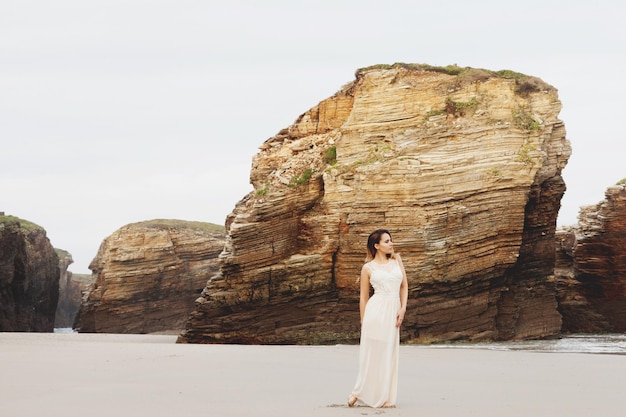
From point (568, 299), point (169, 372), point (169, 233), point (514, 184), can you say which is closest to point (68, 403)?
point (169, 372)

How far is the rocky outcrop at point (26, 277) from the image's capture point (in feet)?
165

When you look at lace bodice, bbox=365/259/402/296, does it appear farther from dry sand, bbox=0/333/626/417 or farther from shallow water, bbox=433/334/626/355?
shallow water, bbox=433/334/626/355

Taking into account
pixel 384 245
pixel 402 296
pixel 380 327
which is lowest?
pixel 380 327

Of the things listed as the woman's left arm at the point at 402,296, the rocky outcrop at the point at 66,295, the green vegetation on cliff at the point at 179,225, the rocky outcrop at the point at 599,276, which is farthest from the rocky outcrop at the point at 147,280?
the woman's left arm at the point at 402,296

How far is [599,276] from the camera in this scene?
116ft

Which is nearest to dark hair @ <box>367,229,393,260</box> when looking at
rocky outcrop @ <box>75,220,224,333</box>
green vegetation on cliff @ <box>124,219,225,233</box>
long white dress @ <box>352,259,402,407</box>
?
long white dress @ <box>352,259,402,407</box>

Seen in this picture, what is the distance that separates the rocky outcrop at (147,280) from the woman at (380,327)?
4042 cm

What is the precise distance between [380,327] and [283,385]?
1.95 metres

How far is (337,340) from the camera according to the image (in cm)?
2547

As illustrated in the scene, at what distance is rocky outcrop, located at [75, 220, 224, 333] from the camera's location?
1951 inches

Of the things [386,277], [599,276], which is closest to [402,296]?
[386,277]

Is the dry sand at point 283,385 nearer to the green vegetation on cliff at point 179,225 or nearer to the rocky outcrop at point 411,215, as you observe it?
the rocky outcrop at point 411,215

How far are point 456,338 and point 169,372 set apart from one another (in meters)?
13.9

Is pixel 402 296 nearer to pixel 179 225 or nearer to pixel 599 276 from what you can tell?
pixel 599 276
